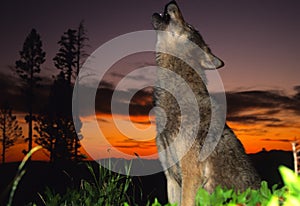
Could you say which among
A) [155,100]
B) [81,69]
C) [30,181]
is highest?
[81,69]

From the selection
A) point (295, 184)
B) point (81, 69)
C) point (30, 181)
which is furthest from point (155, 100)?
point (81, 69)

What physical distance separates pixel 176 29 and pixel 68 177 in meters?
14.8

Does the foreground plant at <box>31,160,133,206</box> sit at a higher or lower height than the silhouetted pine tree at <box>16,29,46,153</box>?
lower

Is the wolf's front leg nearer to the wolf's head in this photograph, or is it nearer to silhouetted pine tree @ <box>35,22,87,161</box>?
the wolf's head

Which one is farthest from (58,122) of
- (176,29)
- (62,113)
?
(176,29)

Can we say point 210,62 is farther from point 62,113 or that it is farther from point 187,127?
point 62,113

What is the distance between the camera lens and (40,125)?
92.1ft

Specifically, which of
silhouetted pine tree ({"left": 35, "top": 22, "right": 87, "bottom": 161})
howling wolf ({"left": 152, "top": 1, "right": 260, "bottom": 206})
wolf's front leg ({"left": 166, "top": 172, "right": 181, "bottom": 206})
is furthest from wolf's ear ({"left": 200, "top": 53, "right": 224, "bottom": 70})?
silhouetted pine tree ({"left": 35, "top": 22, "right": 87, "bottom": 161})

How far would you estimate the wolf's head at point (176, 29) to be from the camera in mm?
7922

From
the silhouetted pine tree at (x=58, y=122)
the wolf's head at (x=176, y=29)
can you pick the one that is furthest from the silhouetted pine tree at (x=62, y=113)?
the wolf's head at (x=176, y=29)

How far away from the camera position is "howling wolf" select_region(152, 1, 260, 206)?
6.72 m

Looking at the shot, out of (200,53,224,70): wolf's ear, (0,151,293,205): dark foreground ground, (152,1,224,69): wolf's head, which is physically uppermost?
(152,1,224,69): wolf's head

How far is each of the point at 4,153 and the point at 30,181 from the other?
255 inches

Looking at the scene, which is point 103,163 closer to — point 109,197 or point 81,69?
point 109,197
